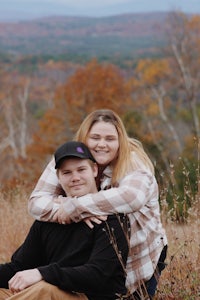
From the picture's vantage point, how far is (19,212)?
6.04 metres

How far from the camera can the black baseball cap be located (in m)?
3.52

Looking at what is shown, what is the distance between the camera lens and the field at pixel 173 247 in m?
3.87

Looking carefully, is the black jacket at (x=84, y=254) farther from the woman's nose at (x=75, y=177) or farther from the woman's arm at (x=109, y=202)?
the woman's nose at (x=75, y=177)

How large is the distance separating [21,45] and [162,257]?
101 m

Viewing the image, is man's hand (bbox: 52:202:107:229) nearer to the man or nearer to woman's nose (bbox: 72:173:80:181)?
the man

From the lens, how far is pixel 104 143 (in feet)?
12.4

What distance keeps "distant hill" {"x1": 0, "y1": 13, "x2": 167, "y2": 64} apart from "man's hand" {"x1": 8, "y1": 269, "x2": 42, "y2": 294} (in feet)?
258

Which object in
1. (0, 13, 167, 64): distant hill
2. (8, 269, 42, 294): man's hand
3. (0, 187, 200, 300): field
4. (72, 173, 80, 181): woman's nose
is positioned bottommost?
(0, 187, 200, 300): field

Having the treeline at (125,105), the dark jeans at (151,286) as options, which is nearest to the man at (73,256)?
the dark jeans at (151,286)

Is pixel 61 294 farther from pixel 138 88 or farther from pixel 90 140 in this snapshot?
pixel 138 88

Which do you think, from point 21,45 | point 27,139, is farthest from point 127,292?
point 21,45

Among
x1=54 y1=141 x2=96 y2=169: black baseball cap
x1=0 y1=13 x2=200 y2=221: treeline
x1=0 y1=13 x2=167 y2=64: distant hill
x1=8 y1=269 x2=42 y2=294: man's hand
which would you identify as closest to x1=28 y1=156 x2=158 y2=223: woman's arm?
x1=54 y1=141 x2=96 y2=169: black baseball cap

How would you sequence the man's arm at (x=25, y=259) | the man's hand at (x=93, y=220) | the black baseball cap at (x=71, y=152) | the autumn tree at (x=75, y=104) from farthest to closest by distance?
the autumn tree at (x=75, y=104) → the man's arm at (x=25, y=259) → the black baseball cap at (x=71, y=152) → the man's hand at (x=93, y=220)

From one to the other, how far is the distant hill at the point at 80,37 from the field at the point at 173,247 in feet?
249
